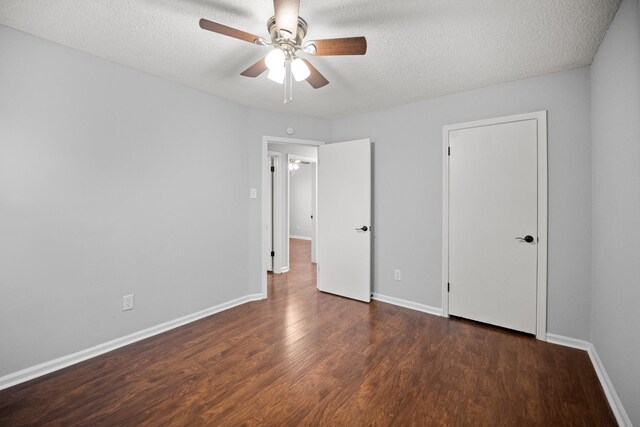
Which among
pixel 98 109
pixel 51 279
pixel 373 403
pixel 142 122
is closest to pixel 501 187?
pixel 373 403

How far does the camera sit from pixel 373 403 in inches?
69.9

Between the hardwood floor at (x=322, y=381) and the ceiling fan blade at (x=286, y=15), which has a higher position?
the ceiling fan blade at (x=286, y=15)

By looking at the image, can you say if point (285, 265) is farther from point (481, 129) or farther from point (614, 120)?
point (614, 120)

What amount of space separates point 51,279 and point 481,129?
3907 millimetres

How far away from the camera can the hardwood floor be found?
5.47ft

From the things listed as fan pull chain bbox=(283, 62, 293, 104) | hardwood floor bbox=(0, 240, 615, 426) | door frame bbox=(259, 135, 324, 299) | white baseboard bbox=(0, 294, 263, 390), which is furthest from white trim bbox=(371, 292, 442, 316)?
fan pull chain bbox=(283, 62, 293, 104)

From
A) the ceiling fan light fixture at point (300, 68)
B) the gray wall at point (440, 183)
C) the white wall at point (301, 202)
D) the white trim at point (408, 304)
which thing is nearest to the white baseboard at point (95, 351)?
the white trim at point (408, 304)

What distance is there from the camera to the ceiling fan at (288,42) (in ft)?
4.87

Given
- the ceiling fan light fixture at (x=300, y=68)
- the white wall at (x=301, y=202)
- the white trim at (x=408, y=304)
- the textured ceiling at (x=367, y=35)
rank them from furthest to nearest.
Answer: the white wall at (x=301, y=202)
the white trim at (x=408, y=304)
the ceiling fan light fixture at (x=300, y=68)
the textured ceiling at (x=367, y=35)

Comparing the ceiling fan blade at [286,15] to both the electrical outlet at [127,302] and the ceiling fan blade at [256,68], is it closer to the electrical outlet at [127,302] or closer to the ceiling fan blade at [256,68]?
the ceiling fan blade at [256,68]

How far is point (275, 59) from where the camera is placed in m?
1.74

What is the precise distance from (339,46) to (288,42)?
0.30m

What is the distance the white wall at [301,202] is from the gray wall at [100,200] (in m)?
5.84

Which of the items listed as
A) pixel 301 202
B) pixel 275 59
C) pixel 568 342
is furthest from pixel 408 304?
pixel 301 202
